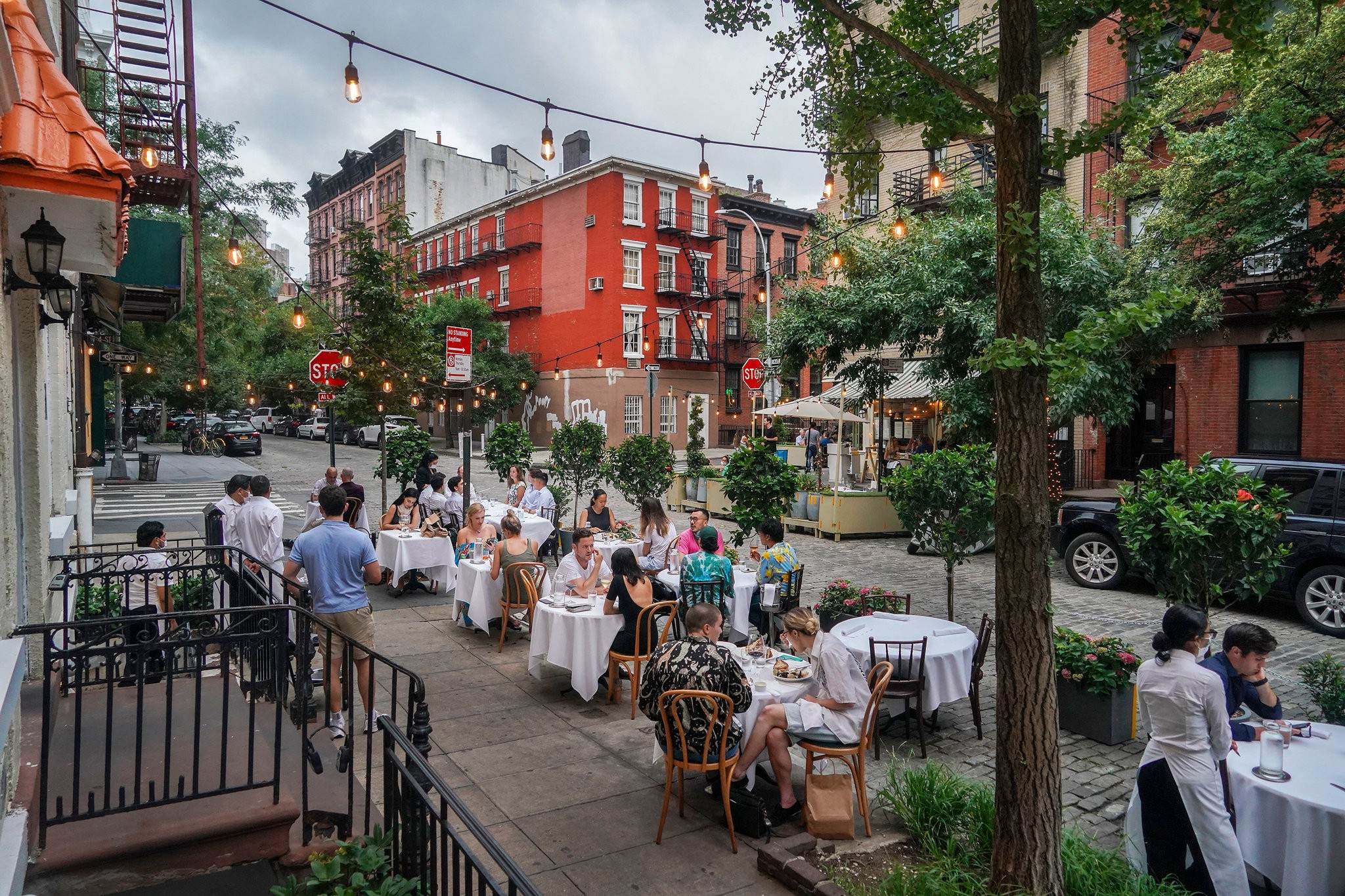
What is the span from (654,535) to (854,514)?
7.89 m

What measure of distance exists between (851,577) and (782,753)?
315 inches

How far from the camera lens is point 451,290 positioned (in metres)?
47.3

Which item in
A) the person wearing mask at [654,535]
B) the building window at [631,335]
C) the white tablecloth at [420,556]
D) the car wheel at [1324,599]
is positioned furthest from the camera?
the building window at [631,335]

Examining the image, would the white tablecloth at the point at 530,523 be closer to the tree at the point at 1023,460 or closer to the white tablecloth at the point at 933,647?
the white tablecloth at the point at 933,647

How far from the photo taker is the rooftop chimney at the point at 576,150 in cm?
4341

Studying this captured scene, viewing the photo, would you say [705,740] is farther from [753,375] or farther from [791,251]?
[791,251]

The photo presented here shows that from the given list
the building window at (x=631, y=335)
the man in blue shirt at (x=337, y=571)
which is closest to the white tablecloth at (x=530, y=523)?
the man in blue shirt at (x=337, y=571)

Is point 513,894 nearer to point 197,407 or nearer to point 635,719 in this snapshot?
point 635,719

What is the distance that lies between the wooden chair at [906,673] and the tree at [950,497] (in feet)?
9.30

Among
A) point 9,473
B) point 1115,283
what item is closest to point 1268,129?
point 1115,283

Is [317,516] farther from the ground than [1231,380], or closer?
closer

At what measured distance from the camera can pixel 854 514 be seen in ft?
56.3

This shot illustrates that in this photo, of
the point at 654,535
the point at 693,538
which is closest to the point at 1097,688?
the point at 693,538

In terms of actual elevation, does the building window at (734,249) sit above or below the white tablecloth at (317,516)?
above
